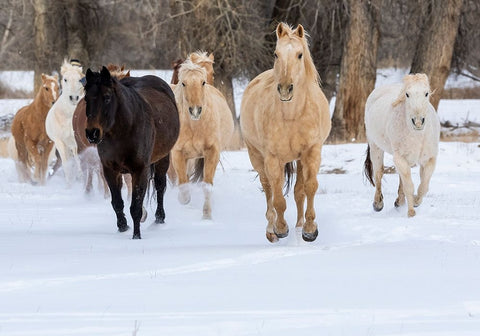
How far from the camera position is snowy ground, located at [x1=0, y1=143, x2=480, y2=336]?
480cm

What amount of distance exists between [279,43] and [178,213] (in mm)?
3798

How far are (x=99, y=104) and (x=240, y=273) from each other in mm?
2743

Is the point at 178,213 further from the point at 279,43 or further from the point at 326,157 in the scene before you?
the point at 326,157

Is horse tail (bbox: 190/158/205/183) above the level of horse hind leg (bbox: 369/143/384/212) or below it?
below

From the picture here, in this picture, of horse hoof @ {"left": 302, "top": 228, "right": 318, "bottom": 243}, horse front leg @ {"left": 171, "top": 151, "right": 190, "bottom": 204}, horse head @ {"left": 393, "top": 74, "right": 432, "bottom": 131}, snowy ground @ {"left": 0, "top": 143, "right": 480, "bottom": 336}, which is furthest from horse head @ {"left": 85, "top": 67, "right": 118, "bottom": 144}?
horse head @ {"left": 393, "top": 74, "right": 432, "bottom": 131}

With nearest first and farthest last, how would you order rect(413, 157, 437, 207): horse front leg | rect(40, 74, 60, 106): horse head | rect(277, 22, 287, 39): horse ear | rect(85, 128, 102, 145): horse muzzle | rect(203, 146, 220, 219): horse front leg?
1. rect(277, 22, 287, 39): horse ear
2. rect(85, 128, 102, 145): horse muzzle
3. rect(413, 157, 437, 207): horse front leg
4. rect(203, 146, 220, 219): horse front leg
5. rect(40, 74, 60, 106): horse head

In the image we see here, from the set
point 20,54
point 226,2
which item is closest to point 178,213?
point 226,2

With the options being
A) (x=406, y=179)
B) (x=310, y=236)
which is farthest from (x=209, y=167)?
(x=310, y=236)

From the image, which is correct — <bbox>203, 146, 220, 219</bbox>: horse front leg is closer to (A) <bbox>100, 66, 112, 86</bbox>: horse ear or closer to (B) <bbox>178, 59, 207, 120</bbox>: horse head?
(B) <bbox>178, 59, 207, 120</bbox>: horse head

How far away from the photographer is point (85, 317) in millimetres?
4891

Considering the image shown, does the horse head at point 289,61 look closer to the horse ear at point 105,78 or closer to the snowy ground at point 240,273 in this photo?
the snowy ground at point 240,273

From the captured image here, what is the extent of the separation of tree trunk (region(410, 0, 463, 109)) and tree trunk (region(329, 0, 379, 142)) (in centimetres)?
125

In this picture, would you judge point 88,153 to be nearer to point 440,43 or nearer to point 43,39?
point 440,43

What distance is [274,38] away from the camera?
25188 mm
